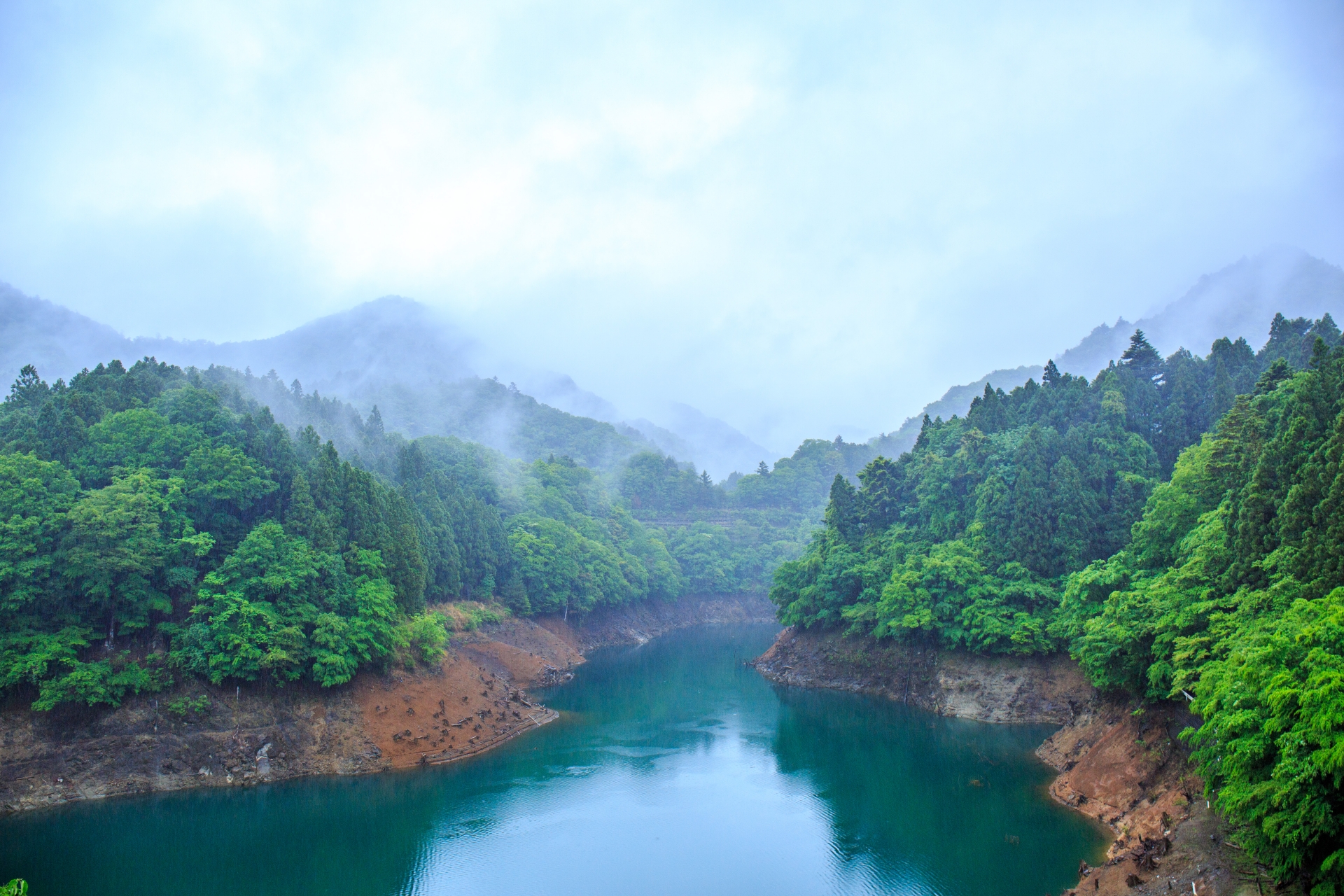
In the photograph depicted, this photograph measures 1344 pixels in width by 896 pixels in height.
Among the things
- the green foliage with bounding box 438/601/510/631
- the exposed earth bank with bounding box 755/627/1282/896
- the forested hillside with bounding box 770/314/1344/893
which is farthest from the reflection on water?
the green foliage with bounding box 438/601/510/631

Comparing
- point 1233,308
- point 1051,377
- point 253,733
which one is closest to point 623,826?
point 253,733

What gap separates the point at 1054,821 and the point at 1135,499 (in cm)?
2308

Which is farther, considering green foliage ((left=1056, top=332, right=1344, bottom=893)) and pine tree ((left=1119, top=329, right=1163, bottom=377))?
pine tree ((left=1119, top=329, right=1163, bottom=377))

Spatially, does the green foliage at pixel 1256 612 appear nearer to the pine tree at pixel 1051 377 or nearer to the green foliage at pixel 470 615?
the pine tree at pixel 1051 377

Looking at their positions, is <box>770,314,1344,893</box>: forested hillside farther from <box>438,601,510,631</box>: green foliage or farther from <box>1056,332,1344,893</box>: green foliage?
<box>438,601,510,631</box>: green foliage

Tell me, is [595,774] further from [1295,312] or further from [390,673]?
[1295,312]

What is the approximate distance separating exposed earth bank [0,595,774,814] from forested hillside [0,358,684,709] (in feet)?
3.35

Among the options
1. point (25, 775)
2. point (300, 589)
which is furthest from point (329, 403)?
point (25, 775)

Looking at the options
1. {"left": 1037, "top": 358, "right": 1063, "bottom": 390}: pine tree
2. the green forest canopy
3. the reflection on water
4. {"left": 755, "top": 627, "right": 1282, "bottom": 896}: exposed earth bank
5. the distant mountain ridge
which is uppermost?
the distant mountain ridge

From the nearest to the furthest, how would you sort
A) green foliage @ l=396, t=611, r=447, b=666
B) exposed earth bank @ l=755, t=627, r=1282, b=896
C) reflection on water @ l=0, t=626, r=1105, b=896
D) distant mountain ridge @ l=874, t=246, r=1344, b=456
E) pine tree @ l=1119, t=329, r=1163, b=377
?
1. exposed earth bank @ l=755, t=627, r=1282, b=896
2. reflection on water @ l=0, t=626, r=1105, b=896
3. green foliage @ l=396, t=611, r=447, b=666
4. pine tree @ l=1119, t=329, r=1163, b=377
5. distant mountain ridge @ l=874, t=246, r=1344, b=456

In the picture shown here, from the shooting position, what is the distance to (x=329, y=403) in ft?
266

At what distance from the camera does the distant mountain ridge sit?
110750 mm

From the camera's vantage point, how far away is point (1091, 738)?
32.2 m

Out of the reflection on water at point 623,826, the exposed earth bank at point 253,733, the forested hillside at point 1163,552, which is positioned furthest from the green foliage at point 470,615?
the forested hillside at point 1163,552
